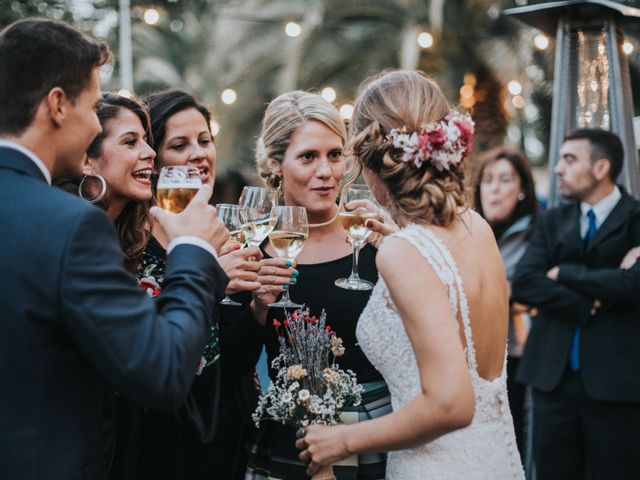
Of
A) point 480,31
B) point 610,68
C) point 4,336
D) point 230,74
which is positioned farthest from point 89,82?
point 230,74

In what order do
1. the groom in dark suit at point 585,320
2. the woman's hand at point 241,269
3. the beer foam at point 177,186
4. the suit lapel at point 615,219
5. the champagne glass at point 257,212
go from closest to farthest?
the beer foam at point 177,186 → the woman's hand at point 241,269 → the champagne glass at point 257,212 → the groom in dark suit at point 585,320 → the suit lapel at point 615,219

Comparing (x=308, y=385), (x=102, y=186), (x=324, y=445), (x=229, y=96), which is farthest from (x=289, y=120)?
(x=229, y=96)

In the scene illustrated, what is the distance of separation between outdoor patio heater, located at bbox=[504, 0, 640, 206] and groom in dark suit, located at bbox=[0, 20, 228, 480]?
4.43 metres

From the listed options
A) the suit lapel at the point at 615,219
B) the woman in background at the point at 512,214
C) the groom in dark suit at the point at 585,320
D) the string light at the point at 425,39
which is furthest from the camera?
the string light at the point at 425,39

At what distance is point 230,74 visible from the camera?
15.1 metres

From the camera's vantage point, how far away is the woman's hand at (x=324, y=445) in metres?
2.56

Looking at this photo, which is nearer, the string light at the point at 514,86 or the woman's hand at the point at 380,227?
the woman's hand at the point at 380,227

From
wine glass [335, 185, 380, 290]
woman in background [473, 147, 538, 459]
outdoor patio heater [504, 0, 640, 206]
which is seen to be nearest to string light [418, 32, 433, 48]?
woman in background [473, 147, 538, 459]

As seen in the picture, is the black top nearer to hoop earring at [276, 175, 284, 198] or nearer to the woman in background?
hoop earring at [276, 175, 284, 198]

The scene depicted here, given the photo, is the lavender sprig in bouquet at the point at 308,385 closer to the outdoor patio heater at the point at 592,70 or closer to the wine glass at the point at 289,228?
the wine glass at the point at 289,228

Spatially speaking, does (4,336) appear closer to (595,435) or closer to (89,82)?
(89,82)

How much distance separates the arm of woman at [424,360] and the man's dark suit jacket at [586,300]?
3.19 m

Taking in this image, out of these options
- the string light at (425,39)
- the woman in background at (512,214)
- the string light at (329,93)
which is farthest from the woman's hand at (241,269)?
the string light at (329,93)

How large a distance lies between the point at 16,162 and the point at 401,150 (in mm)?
1263
